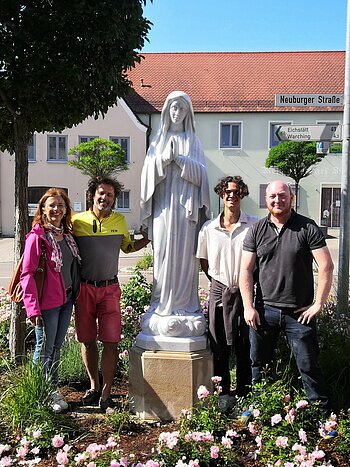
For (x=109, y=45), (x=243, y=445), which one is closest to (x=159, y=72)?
(x=109, y=45)

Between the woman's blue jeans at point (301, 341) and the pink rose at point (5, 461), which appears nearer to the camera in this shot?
the pink rose at point (5, 461)

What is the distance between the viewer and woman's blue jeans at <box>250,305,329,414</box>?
3365 millimetres

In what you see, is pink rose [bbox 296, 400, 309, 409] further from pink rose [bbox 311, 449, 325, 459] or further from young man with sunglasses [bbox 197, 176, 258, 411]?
young man with sunglasses [bbox 197, 176, 258, 411]

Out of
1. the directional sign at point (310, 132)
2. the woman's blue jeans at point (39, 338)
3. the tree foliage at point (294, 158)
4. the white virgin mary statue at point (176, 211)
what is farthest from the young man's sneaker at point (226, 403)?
the tree foliage at point (294, 158)

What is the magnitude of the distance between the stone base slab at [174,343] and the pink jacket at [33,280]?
70cm

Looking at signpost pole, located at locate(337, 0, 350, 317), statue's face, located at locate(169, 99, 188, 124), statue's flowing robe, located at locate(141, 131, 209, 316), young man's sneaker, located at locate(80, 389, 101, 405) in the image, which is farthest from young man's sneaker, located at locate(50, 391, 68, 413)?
signpost pole, located at locate(337, 0, 350, 317)

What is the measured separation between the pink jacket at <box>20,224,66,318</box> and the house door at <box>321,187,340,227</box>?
75.0 feet

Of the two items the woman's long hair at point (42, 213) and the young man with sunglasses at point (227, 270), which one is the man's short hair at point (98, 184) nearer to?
the woman's long hair at point (42, 213)

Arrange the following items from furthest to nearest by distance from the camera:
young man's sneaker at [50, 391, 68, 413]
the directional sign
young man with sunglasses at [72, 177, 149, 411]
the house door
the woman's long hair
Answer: the house door < the directional sign < young man with sunglasses at [72, 177, 149, 411] < the woman's long hair < young man's sneaker at [50, 391, 68, 413]

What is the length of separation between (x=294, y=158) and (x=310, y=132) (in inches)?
573

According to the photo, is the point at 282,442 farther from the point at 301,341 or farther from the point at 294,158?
the point at 294,158

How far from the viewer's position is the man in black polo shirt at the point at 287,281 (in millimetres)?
3307

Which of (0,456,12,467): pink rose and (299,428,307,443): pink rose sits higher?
(299,428,307,443): pink rose

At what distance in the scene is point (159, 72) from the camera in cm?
2691
